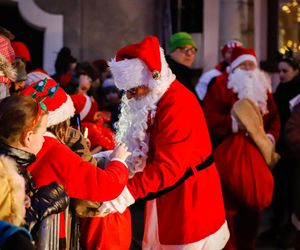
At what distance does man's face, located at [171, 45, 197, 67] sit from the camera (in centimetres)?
768

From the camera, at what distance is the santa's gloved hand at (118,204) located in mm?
4649

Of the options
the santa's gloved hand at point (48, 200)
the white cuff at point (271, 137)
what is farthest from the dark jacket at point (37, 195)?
the white cuff at point (271, 137)

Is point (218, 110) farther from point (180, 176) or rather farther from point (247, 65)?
point (180, 176)

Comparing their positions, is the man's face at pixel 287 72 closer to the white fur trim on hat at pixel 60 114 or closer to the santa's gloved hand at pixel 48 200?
the white fur trim on hat at pixel 60 114

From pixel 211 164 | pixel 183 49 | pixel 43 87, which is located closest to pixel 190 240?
pixel 211 164

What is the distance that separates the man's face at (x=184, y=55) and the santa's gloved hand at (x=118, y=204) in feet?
10.4

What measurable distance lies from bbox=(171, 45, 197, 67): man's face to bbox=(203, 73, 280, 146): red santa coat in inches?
14.0

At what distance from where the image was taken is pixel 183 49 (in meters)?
7.82

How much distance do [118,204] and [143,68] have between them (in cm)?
98

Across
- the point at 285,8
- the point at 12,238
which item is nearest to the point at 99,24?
the point at 285,8

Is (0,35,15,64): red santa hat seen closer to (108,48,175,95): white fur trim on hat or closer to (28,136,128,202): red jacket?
(108,48,175,95): white fur trim on hat

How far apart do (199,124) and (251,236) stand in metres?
2.59

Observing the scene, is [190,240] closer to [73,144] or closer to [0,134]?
[73,144]

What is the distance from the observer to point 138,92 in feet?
17.1
